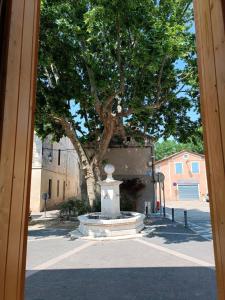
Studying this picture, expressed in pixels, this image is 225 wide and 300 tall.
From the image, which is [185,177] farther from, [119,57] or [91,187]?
[119,57]

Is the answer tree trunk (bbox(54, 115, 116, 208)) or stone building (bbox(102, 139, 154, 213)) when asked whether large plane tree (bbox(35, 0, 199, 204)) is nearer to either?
tree trunk (bbox(54, 115, 116, 208))

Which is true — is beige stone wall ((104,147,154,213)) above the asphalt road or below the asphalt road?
above

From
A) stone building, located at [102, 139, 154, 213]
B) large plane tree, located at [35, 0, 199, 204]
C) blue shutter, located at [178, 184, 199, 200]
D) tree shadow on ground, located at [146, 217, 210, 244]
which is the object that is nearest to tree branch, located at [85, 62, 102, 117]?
large plane tree, located at [35, 0, 199, 204]

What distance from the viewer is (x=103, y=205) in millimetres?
10727

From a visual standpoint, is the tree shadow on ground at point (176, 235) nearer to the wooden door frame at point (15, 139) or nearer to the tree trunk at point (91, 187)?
the tree trunk at point (91, 187)

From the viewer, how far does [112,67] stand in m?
11.0

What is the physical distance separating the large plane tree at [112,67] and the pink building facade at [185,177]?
2221 cm

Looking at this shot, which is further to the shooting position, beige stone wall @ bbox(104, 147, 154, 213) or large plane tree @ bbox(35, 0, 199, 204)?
beige stone wall @ bbox(104, 147, 154, 213)

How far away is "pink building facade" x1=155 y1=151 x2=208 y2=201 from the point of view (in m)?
35.6

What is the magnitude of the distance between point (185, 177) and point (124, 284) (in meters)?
33.3

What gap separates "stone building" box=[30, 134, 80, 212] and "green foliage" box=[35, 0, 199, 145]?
21.1 ft

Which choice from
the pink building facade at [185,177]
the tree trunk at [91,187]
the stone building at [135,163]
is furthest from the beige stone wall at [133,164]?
the pink building facade at [185,177]

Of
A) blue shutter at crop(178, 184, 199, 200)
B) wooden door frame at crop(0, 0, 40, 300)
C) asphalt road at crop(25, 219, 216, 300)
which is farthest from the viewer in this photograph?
blue shutter at crop(178, 184, 199, 200)

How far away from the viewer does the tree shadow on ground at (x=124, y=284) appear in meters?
3.85
